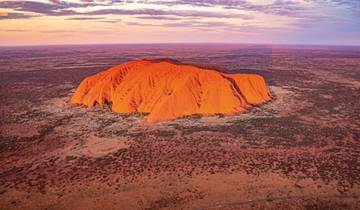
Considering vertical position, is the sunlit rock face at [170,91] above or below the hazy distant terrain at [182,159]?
above

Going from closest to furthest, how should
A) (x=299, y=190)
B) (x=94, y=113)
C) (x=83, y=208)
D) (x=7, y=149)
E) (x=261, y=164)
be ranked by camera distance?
(x=83, y=208) → (x=299, y=190) → (x=261, y=164) → (x=7, y=149) → (x=94, y=113)

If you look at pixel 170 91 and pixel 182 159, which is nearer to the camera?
pixel 182 159

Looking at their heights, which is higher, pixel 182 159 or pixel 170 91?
pixel 170 91

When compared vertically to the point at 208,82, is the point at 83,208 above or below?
below

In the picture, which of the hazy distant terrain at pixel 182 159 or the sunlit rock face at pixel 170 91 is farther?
the sunlit rock face at pixel 170 91

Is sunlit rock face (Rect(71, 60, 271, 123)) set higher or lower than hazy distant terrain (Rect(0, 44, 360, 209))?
higher

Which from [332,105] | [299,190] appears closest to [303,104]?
[332,105]

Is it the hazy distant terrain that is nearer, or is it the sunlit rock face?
the hazy distant terrain

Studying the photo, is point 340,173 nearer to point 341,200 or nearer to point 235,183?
point 341,200
